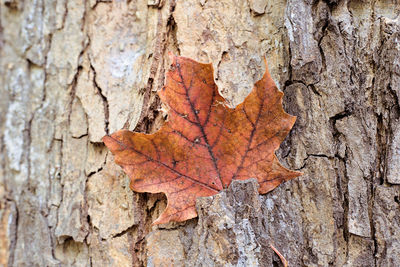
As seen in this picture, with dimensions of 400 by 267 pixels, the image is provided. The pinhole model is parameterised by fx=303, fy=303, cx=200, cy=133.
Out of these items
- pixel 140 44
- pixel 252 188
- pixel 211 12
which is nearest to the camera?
pixel 252 188

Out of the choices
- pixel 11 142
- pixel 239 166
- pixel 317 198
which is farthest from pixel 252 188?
pixel 11 142

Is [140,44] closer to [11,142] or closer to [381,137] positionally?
[11,142]

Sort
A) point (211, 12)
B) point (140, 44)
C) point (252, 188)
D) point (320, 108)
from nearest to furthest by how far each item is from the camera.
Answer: point (252, 188) < point (320, 108) < point (211, 12) < point (140, 44)

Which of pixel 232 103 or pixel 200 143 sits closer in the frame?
pixel 200 143

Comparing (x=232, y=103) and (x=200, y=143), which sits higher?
(x=232, y=103)

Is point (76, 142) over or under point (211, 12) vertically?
under
